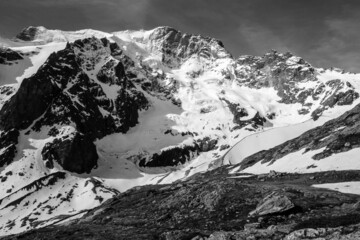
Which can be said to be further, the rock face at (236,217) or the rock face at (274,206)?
the rock face at (274,206)

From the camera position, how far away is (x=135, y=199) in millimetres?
69625

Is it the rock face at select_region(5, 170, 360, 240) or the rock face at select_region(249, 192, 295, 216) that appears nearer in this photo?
the rock face at select_region(5, 170, 360, 240)

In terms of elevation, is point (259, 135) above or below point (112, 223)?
above

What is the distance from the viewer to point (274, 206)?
121 feet

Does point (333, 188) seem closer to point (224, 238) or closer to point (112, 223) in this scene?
point (224, 238)

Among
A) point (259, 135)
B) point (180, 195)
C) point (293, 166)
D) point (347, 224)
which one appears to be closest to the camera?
point (347, 224)

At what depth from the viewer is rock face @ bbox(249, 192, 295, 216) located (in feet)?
119

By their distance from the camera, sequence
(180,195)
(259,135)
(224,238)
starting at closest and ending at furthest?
(224,238) → (180,195) → (259,135)

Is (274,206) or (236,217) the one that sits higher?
(274,206)

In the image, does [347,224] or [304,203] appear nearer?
[347,224]

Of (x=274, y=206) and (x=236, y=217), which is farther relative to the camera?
(x=236, y=217)

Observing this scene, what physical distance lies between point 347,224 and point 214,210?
1703 centimetres

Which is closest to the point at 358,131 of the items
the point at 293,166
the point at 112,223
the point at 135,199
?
the point at 293,166

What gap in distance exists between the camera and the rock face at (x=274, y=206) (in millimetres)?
36250
